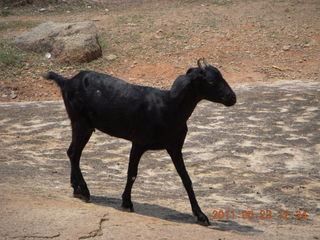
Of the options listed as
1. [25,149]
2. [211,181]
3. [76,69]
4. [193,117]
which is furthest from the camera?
[76,69]

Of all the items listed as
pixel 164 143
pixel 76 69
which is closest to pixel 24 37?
pixel 76 69

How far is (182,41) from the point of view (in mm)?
15266

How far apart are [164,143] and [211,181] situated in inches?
78.7

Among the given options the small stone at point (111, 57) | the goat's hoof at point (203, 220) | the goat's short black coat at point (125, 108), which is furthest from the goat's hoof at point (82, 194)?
the small stone at point (111, 57)

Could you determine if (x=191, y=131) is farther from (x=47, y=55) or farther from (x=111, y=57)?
(x=47, y=55)

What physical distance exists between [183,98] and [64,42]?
29.9 feet

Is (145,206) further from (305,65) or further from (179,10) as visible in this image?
(179,10)

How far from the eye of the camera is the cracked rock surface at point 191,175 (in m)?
4.80

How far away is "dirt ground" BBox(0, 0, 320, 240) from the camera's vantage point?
514 cm

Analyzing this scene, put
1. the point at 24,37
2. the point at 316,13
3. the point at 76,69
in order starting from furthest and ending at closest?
the point at 316,13 < the point at 24,37 < the point at 76,69

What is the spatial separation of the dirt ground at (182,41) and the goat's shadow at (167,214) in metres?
6.63

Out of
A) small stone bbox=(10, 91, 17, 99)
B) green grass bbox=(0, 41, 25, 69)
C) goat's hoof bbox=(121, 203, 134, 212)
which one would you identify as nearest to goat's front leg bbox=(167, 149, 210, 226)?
goat's hoof bbox=(121, 203, 134, 212)

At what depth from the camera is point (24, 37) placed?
14859 millimetres

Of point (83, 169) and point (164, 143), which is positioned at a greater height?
point (164, 143)
